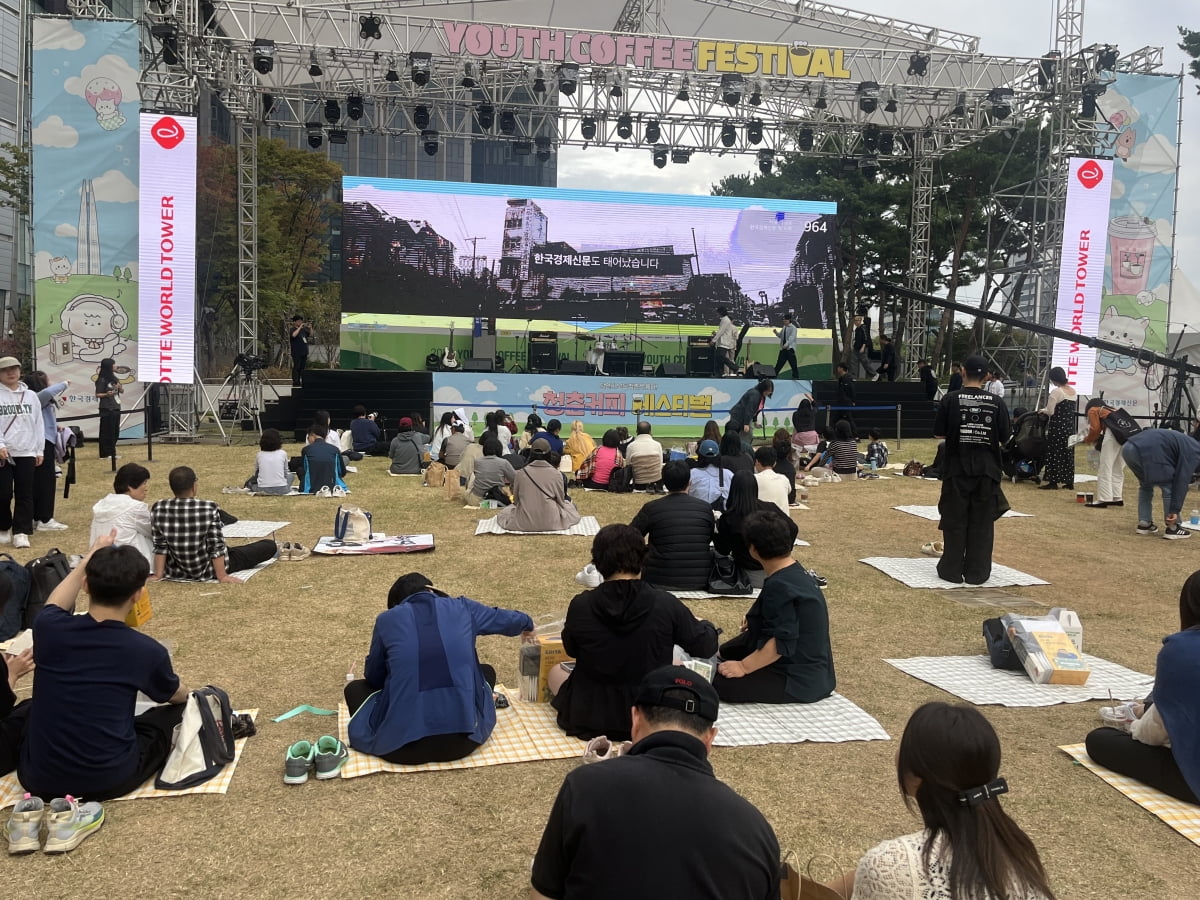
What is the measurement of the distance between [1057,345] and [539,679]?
15309 millimetres

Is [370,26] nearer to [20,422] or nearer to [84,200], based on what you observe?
[84,200]

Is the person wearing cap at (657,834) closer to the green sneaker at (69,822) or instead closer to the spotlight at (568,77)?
the green sneaker at (69,822)

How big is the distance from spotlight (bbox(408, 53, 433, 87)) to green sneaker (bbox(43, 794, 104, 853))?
47.1 ft

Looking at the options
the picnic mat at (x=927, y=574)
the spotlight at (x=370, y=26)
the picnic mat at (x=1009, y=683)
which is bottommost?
the picnic mat at (x=927, y=574)

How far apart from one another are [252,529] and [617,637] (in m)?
5.87

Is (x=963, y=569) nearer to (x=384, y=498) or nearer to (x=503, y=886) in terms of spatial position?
(x=503, y=886)

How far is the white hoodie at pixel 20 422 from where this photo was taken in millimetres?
7402

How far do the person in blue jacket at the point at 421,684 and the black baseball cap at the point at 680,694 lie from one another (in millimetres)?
1721

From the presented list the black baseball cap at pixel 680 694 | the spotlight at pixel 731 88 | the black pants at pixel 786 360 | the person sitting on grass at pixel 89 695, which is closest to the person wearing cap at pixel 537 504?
the person sitting on grass at pixel 89 695

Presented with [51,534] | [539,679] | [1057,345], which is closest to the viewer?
[539,679]

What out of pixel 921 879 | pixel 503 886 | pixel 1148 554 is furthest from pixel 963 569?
pixel 921 879

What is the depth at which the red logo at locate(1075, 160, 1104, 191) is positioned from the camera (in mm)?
16516

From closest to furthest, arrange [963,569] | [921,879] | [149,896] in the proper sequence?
[921,879]
[149,896]
[963,569]

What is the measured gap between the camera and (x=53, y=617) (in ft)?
10.2
